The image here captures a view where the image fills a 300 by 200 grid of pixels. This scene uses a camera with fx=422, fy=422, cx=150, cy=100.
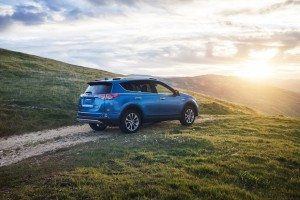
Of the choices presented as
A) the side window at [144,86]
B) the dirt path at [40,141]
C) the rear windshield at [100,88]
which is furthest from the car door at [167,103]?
the dirt path at [40,141]

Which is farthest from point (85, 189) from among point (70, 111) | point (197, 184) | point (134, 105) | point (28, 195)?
point (70, 111)

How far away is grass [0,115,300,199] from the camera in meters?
10.9

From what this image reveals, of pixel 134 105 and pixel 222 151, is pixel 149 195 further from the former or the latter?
pixel 134 105

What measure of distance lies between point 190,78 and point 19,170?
173112 millimetres

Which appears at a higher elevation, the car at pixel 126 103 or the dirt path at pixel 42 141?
Result: the car at pixel 126 103

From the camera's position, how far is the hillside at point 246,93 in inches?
6084

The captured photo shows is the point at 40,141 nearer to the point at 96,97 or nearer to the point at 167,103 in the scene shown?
the point at 96,97

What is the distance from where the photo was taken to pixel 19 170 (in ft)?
44.5

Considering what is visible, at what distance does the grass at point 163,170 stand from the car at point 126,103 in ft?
3.28

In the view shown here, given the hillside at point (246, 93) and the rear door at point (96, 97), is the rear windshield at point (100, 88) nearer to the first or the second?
the rear door at point (96, 97)

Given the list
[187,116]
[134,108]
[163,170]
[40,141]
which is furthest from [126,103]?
[163,170]

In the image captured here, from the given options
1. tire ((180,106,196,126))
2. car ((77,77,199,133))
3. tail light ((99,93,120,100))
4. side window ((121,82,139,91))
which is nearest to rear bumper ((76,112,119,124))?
car ((77,77,199,133))

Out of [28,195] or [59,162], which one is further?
[59,162]

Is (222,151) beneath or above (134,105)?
beneath
